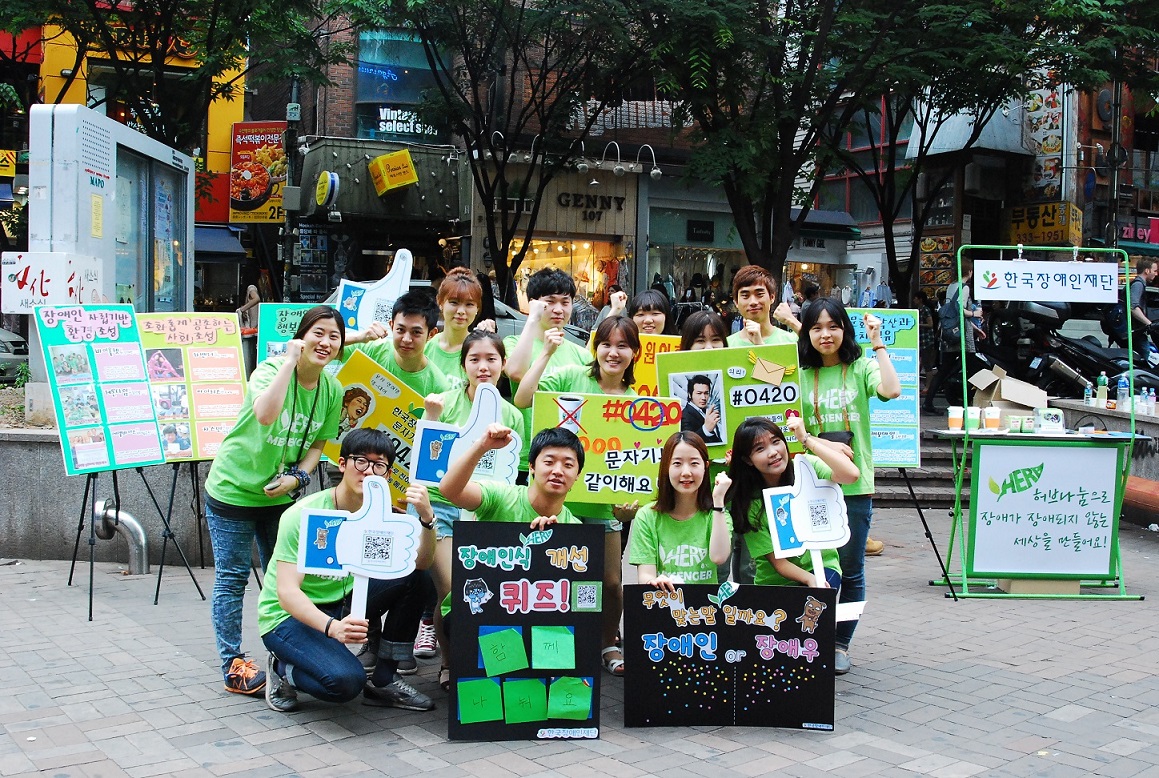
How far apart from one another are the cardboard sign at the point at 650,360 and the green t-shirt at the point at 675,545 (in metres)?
1.46

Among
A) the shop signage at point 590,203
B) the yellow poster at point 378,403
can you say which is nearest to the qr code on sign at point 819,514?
the yellow poster at point 378,403

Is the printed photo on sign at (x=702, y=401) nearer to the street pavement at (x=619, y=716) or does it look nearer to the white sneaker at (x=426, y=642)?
the street pavement at (x=619, y=716)

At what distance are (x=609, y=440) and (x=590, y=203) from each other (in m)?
16.8

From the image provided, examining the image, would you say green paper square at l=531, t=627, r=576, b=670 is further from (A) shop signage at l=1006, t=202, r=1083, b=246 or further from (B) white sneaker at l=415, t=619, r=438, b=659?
(A) shop signage at l=1006, t=202, r=1083, b=246

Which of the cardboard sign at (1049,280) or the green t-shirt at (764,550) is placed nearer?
the green t-shirt at (764,550)

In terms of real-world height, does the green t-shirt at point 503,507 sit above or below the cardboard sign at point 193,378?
below

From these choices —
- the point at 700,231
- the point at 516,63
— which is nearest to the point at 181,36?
the point at 516,63

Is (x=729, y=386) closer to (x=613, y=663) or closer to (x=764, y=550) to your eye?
(x=764, y=550)

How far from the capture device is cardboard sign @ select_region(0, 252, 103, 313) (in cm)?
766

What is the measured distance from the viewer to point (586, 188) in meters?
21.3

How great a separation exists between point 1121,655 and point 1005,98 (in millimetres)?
11930

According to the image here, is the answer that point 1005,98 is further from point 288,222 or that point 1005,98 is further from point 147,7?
point 288,222

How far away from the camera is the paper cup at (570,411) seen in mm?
5066

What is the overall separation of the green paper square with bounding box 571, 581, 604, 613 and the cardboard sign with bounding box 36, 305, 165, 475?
3407 mm
